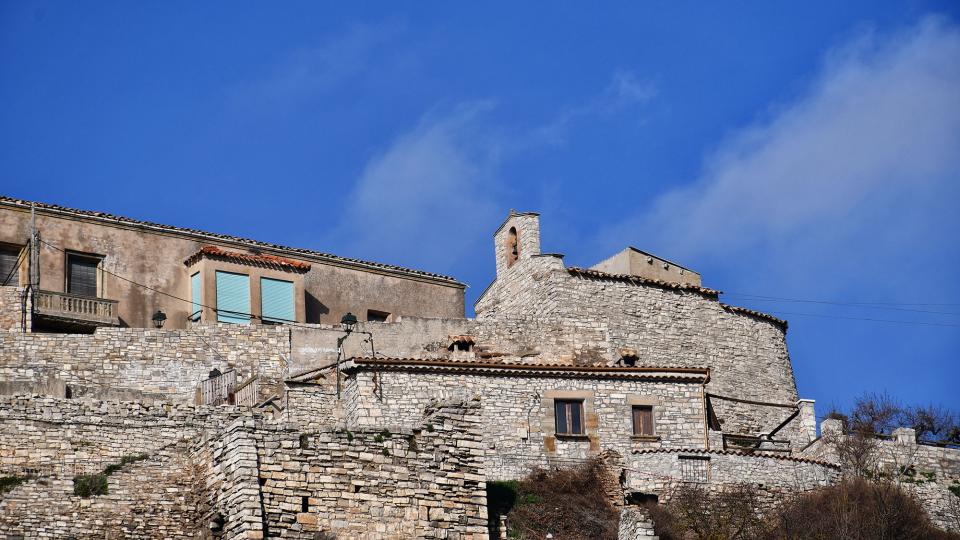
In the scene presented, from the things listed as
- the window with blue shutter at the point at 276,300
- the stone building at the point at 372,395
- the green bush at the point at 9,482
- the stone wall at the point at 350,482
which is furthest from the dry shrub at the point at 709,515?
the window with blue shutter at the point at 276,300

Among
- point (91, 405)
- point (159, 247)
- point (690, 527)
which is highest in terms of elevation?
point (159, 247)

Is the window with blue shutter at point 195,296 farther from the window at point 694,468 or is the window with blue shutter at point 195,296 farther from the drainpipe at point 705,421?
the window at point 694,468

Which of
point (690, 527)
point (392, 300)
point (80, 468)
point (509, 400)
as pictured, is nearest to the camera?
point (80, 468)

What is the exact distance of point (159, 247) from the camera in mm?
47906

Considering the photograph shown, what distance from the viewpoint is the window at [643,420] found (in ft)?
130

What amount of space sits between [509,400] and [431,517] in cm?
986

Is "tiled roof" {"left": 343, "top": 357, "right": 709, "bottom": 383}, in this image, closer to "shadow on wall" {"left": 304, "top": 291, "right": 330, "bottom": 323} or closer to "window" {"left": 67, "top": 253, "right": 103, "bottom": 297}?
"shadow on wall" {"left": 304, "top": 291, "right": 330, "bottom": 323}

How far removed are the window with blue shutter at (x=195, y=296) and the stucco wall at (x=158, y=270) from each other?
184 millimetres

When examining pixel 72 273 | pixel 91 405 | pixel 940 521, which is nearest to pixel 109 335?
pixel 72 273

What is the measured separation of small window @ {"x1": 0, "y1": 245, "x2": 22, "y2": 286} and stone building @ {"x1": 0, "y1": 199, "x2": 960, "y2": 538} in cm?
41

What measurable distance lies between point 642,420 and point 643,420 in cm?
2

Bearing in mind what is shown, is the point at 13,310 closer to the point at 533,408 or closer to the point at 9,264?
the point at 9,264

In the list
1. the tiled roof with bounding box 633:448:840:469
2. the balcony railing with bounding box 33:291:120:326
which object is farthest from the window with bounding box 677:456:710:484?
the balcony railing with bounding box 33:291:120:326

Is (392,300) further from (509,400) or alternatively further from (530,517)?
(530,517)
